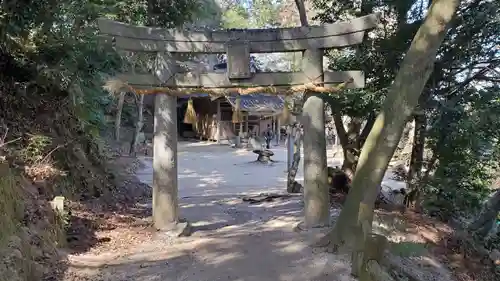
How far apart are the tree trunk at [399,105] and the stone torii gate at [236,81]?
4.61ft

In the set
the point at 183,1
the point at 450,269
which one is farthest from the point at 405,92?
the point at 183,1

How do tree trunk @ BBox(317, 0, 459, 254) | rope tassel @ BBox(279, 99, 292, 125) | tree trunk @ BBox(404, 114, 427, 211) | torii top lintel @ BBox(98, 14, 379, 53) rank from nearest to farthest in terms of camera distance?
1. tree trunk @ BBox(317, 0, 459, 254)
2. torii top lintel @ BBox(98, 14, 379, 53)
3. rope tassel @ BBox(279, 99, 292, 125)
4. tree trunk @ BBox(404, 114, 427, 211)

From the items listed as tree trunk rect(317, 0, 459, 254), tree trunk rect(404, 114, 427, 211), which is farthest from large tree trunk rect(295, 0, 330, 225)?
tree trunk rect(404, 114, 427, 211)

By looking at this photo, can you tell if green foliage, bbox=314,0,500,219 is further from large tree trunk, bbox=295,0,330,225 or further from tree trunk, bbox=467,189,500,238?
large tree trunk, bbox=295,0,330,225

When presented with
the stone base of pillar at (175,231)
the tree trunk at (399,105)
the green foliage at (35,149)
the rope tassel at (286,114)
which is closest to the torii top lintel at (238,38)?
the rope tassel at (286,114)

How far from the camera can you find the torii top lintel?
6246 millimetres

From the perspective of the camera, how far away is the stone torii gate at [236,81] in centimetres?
637

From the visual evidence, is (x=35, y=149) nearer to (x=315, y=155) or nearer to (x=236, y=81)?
(x=236, y=81)

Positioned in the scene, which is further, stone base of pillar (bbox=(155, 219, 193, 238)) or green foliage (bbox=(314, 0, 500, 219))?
green foliage (bbox=(314, 0, 500, 219))

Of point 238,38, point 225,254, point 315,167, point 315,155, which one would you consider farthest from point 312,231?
point 238,38

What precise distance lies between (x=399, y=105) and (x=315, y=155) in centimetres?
200

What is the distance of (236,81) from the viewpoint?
649 centimetres

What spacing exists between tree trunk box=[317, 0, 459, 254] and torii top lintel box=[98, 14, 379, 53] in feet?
5.59

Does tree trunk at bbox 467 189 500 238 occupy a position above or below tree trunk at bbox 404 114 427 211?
below
